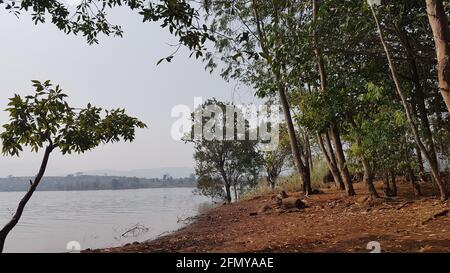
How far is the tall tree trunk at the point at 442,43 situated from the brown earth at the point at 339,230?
2.65 m

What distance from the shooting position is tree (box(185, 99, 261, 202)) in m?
29.0

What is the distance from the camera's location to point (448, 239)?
6.79m

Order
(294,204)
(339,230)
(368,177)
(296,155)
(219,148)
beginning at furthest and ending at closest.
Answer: (219,148)
(296,155)
(294,204)
(368,177)
(339,230)

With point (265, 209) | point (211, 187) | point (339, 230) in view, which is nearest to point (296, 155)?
point (265, 209)

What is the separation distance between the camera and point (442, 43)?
657 cm

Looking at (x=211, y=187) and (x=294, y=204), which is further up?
(x=211, y=187)

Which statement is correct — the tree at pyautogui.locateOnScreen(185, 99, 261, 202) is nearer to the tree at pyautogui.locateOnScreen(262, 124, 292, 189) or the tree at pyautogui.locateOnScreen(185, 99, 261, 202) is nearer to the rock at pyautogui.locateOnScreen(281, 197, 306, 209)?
the tree at pyautogui.locateOnScreen(262, 124, 292, 189)

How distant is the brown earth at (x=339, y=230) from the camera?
7.26m

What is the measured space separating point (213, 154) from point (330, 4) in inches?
779

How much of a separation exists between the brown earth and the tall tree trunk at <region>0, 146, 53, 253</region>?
4018 millimetres

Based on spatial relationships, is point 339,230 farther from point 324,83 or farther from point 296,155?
point 296,155

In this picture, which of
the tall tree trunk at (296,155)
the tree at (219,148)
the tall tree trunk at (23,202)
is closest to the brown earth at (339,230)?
the tall tree trunk at (296,155)

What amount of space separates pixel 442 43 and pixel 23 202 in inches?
282
